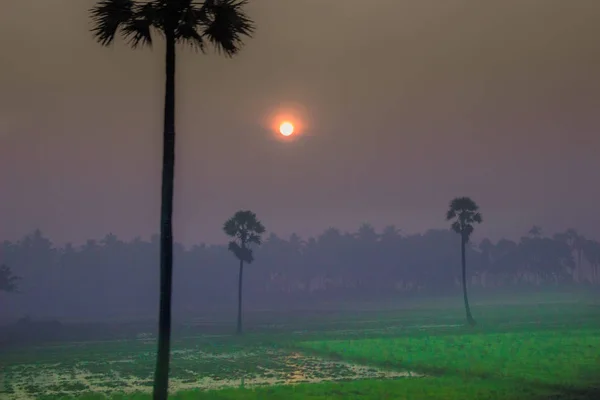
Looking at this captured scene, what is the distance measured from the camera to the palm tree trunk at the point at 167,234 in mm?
19609

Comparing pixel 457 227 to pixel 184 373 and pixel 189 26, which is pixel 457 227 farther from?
pixel 189 26

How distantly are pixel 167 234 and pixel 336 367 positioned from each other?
25.7 metres

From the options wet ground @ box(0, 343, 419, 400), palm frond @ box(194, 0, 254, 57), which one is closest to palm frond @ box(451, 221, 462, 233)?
wet ground @ box(0, 343, 419, 400)

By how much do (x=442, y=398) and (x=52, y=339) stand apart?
64984 millimetres

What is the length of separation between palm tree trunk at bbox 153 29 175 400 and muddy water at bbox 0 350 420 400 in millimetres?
14700

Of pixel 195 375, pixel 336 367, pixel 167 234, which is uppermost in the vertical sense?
pixel 167 234

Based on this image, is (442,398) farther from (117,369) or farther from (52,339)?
(52,339)

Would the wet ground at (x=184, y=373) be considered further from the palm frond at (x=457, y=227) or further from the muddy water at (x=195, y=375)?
the palm frond at (x=457, y=227)

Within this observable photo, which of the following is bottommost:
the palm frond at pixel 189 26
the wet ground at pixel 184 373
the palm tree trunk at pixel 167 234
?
the wet ground at pixel 184 373

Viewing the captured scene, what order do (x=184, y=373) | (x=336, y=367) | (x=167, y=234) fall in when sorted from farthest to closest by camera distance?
1. (x=336, y=367)
2. (x=184, y=373)
3. (x=167, y=234)

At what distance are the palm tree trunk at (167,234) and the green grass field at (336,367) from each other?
39.6 ft

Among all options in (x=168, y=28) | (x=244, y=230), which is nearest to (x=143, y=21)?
(x=168, y=28)

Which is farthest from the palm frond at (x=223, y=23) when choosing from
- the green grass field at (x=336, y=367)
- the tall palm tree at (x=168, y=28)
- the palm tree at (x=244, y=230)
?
the palm tree at (x=244, y=230)

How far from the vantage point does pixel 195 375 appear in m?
39.7
